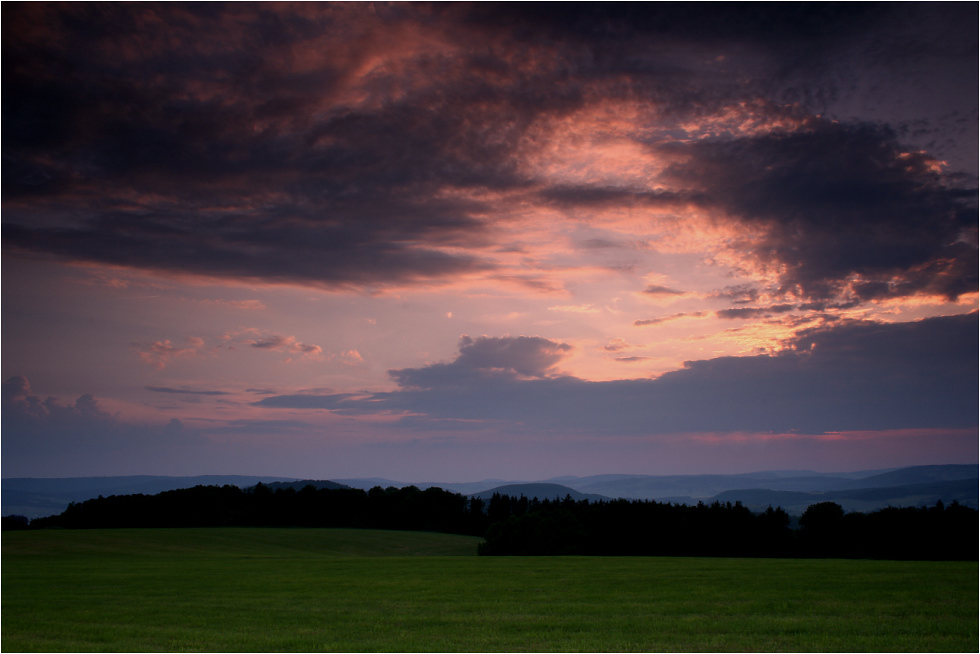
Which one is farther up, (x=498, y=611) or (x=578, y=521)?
(x=498, y=611)

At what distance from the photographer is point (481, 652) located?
13664 mm

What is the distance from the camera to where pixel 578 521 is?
8594 centimetres

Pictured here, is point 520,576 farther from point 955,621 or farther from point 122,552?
point 122,552

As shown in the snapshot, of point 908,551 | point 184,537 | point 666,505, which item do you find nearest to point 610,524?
point 666,505

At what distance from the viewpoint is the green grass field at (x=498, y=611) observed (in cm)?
1439

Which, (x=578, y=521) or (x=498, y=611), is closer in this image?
(x=498, y=611)

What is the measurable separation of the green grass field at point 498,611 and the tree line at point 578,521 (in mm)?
48450

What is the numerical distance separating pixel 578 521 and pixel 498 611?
7056 centimetres

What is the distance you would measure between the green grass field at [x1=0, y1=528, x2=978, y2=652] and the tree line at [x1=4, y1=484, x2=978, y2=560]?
48450mm

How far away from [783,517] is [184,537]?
78.6 meters

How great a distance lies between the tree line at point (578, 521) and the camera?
7219 cm

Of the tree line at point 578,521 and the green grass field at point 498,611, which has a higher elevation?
the green grass field at point 498,611

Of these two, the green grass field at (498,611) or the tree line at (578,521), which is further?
the tree line at (578,521)

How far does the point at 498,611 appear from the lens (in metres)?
19.0
